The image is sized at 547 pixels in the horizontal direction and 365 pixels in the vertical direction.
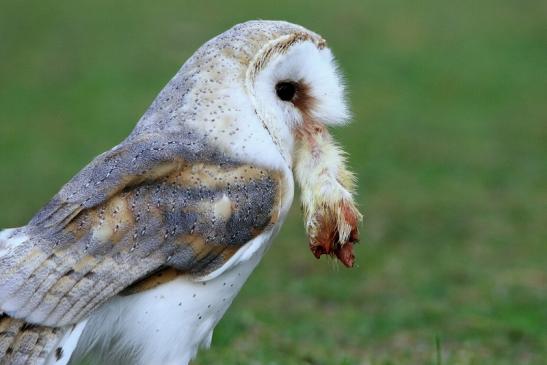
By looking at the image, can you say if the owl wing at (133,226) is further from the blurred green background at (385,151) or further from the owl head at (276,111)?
the blurred green background at (385,151)

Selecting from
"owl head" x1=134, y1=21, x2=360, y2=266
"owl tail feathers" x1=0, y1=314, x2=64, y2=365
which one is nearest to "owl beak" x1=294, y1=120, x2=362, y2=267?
"owl head" x1=134, y1=21, x2=360, y2=266

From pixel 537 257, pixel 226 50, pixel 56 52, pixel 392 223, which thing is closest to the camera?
pixel 226 50

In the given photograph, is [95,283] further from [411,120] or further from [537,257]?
[411,120]

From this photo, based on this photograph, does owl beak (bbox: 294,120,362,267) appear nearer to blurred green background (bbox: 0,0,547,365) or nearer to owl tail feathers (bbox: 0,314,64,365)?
owl tail feathers (bbox: 0,314,64,365)

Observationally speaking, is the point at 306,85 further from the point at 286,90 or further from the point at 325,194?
the point at 325,194

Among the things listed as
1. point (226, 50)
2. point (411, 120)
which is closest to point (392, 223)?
point (411, 120)
